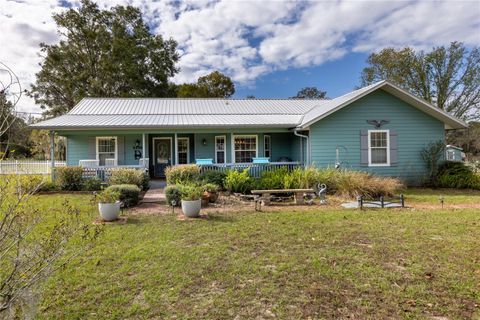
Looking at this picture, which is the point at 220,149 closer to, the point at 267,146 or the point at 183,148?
the point at 183,148

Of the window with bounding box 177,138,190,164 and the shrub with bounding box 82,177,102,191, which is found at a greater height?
the window with bounding box 177,138,190,164

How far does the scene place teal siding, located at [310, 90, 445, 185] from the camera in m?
12.9

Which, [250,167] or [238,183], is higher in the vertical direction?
[250,167]

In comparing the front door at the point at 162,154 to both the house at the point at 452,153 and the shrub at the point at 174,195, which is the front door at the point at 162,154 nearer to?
the shrub at the point at 174,195

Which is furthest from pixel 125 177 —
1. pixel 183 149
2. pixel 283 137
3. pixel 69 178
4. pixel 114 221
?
pixel 283 137

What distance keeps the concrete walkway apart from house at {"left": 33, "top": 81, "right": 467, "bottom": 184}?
134 cm

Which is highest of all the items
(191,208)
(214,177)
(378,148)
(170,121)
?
(170,121)

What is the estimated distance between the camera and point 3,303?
8.08 ft

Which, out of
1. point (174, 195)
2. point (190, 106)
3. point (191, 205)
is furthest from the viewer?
point (190, 106)

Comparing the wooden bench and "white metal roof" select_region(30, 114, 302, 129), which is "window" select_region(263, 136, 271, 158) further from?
the wooden bench

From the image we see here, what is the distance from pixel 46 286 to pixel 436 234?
22.0ft

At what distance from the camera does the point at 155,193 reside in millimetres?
10789

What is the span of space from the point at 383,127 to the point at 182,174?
9382mm

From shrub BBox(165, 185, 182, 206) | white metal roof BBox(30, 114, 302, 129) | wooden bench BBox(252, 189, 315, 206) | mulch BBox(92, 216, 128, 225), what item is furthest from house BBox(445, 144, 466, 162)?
mulch BBox(92, 216, 128, 225)
